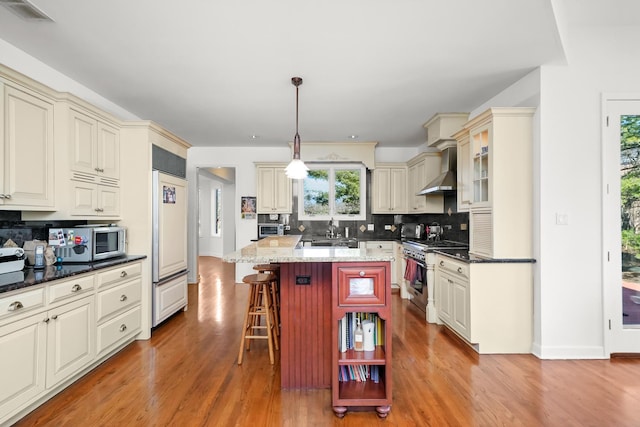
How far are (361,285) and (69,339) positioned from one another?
7.16ft

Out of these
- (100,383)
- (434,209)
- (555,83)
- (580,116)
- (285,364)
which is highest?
(555,83)

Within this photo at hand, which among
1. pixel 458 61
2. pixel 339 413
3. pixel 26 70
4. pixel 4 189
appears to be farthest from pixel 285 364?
pixel 26 70

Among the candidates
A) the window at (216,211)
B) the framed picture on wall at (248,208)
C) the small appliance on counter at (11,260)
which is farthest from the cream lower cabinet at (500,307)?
the window at (216,211)

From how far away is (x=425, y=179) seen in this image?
196 inches

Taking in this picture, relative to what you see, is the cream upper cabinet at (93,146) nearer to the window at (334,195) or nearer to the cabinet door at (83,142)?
the cabinet door at (83,142)

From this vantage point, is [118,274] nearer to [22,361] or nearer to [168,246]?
[168,246]

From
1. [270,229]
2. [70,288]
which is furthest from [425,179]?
[70,288]

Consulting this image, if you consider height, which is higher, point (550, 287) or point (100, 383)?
point (550, 287)

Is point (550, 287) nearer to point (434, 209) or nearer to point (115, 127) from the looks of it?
point (434, 209)

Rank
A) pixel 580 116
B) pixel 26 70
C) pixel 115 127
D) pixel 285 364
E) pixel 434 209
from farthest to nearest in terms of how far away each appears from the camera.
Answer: pixel 434 209
pixel 115 127
pixel 580 116
pixel 26 70
pixel 285 364

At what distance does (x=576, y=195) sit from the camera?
2852mm

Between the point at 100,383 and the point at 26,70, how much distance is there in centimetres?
268

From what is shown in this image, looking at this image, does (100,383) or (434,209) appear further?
(434,209)

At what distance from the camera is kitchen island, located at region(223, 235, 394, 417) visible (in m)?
2.06
